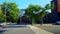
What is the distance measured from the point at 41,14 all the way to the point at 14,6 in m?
51.6

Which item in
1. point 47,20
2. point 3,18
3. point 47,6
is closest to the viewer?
point 47,6

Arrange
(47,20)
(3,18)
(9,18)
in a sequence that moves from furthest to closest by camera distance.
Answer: (9,18) → (47,20) → (3,18)

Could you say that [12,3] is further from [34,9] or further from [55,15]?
[34,9]

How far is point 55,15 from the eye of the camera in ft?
264

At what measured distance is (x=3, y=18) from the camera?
77.1 meters

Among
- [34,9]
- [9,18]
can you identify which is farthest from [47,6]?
[9,18]

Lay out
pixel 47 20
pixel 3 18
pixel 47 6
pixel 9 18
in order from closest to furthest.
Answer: pixel 47 6
pixel 3 18
pixel 47 20
pixel 9 18

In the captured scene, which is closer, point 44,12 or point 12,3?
point 44,12

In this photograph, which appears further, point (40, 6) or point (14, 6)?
point (14, 6)

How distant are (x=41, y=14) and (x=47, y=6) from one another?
290cm

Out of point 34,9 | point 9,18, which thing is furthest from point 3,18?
point 34,9

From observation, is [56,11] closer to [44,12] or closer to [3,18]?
[3,18]

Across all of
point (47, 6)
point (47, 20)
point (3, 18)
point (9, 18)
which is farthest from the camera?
point (9, 18)

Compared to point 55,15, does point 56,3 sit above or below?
above
